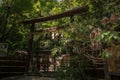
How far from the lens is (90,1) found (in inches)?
307

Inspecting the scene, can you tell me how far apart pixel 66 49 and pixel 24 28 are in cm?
626

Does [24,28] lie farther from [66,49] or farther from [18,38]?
[66,49]

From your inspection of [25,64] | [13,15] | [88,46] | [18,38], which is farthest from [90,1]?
[18,38]

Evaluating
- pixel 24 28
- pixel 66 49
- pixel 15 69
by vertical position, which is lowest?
pixel 15 69

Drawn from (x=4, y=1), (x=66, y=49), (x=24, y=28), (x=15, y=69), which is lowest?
(x=15, y=69)

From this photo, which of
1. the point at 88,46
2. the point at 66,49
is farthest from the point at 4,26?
the point at 88,46

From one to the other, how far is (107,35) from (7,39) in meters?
9.46

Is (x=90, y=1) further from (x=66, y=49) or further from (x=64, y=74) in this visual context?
(x=64, y=74)

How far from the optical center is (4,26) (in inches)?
513

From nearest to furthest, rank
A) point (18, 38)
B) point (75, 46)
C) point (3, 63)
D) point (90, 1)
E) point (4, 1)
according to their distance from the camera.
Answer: point (75, 46) < point (90, 1) < point (3, 63) < point (4, 1) < point (18, 38)

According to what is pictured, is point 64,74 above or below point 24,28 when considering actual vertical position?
below

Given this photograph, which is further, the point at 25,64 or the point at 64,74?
the point at 25,64

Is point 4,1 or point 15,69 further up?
point 4,1

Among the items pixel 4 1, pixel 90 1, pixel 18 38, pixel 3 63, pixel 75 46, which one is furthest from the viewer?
pixel 18 38
